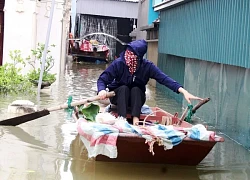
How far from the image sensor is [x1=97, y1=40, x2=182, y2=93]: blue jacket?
693 cm

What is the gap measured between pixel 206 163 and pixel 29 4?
9.83m

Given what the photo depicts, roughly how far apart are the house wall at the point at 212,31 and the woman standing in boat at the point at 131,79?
5.28 feet

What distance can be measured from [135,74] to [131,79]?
94mm

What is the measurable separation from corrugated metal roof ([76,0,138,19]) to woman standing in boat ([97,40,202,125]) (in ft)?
112

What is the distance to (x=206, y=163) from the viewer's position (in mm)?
6875

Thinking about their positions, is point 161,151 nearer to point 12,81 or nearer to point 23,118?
point 23,118

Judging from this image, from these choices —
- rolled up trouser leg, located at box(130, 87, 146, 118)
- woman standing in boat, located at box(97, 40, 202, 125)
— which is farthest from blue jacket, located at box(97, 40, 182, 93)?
rolled up trouser leg, located at box(130, 87, 146, 118)

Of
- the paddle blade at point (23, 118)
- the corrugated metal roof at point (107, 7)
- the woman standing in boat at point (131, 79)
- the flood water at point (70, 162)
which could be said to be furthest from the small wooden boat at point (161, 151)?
the corrugated metal roof at point (107, 7)

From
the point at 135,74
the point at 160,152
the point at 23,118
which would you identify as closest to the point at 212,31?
the point at 135,74

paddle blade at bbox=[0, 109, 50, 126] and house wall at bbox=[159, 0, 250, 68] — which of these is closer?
paddle blade at bbox=[0, 109, 50, 126]

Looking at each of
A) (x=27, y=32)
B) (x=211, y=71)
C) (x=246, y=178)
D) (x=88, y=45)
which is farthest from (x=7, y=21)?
(x=88, y=45)

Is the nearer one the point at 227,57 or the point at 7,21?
the point at 227,57

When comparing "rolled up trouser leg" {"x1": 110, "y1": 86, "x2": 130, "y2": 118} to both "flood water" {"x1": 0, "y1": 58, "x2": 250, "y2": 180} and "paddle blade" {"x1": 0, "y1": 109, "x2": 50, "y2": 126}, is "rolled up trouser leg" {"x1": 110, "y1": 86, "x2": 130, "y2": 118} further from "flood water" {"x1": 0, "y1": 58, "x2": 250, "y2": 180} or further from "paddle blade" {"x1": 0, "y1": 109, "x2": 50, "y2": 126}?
"paddle blade" {"x1": 0, "y1": 109, "x2": 50, "y2": 126}

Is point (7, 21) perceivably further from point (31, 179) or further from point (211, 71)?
point (31, 179)
